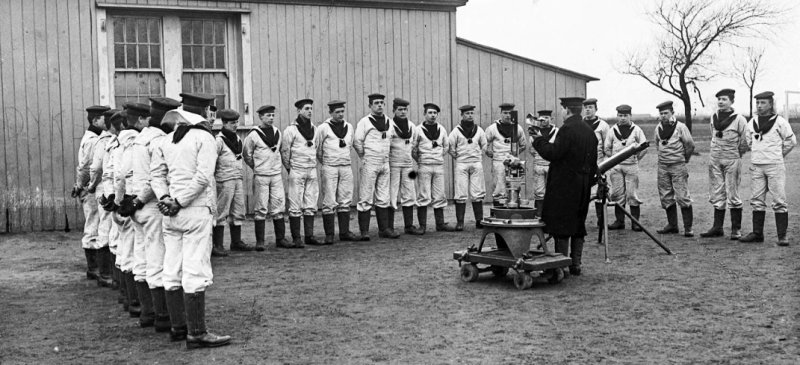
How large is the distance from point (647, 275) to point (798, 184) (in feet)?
38.6

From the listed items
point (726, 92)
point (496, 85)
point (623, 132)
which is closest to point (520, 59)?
point (496, 85)

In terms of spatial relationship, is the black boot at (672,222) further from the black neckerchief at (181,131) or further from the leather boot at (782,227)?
the black neckerchief at (181,131)

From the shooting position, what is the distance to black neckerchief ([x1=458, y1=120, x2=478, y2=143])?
43.4 feet

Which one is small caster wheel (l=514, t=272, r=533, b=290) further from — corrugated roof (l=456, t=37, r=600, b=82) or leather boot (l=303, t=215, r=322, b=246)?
corrugated roof (l=456, t=37, r=600, b=82)

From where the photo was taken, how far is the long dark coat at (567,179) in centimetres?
882

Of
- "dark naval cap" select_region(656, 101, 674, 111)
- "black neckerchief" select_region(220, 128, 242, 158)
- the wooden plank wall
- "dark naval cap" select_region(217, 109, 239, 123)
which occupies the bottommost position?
"black neckerchief" select_region(220, 128, 242, 158)

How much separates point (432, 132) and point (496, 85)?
365 cm

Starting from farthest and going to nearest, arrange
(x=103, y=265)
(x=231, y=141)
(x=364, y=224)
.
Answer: (x=364, y=224), (x=231, y=141), (x=103, y=265)

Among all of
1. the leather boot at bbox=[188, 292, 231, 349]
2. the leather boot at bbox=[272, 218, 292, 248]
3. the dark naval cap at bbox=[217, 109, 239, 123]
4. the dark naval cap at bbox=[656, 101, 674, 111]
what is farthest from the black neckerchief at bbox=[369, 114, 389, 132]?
the leather boot at bbox=[188, 292, 231, 349]

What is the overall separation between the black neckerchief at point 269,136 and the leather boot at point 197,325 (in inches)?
217

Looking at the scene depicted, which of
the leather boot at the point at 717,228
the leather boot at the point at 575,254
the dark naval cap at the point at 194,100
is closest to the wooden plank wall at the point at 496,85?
the leather boot at the point at 717,228

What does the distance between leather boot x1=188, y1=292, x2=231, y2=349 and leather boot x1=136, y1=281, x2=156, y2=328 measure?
2.77ft

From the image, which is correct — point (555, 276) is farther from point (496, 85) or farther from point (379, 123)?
point (496, 85)

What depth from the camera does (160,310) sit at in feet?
22.3
